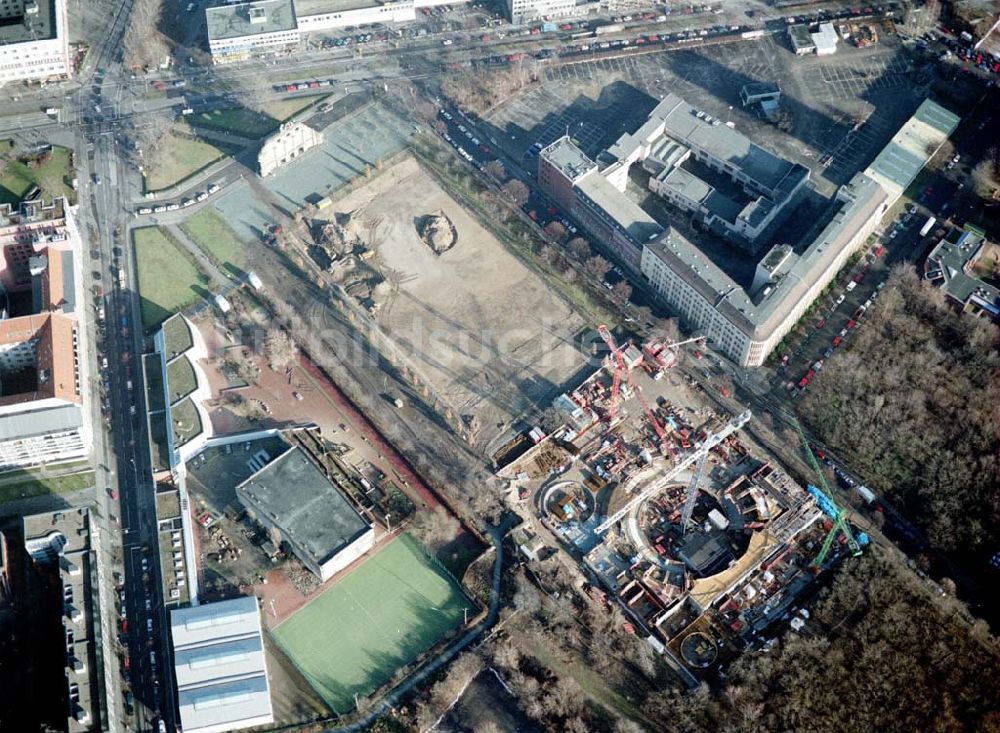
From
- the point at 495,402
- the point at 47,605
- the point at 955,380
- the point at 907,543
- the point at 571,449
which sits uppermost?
the point at 47,605

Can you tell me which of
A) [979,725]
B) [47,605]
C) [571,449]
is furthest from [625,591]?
[47,605]

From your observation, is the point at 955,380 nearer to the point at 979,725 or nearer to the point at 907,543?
the point at 907,543

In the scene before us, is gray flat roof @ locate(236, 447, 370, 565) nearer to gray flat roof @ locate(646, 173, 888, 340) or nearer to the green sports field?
the green sports field

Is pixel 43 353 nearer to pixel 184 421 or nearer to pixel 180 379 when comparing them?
pixel 180 379

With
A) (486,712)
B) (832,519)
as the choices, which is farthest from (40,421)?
(832,519)

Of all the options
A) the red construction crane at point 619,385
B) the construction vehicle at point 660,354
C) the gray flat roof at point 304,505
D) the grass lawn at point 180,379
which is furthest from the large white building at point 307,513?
the construction vehicle at point 660,354
